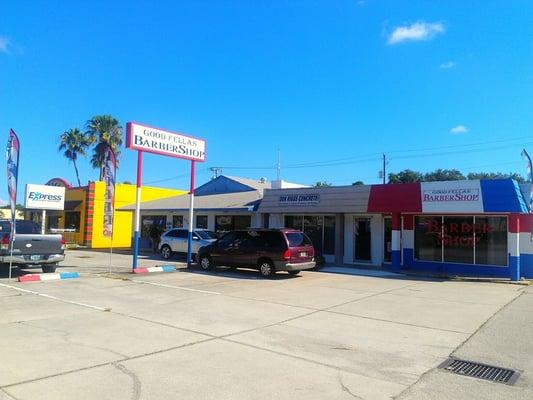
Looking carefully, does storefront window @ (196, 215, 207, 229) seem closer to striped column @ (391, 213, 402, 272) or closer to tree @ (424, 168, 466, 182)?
striped column @ (391, 213, 402, 272)

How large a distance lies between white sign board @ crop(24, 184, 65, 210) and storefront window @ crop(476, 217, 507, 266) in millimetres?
26037

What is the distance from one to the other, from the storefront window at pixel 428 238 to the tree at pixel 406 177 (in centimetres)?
5420

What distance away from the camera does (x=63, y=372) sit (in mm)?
6223

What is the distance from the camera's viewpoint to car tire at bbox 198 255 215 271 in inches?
811

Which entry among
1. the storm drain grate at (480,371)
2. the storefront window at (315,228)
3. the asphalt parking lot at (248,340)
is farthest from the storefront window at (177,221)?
the storm drain grate at (480,371)

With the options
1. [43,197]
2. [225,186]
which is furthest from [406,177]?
[43,197]

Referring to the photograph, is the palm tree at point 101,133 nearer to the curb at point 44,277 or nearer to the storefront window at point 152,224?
the storefront window at point 152,224

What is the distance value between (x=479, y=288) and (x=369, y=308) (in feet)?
21.7

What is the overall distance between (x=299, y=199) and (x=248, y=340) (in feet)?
56.0

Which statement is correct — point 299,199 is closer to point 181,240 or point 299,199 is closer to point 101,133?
point 181,240

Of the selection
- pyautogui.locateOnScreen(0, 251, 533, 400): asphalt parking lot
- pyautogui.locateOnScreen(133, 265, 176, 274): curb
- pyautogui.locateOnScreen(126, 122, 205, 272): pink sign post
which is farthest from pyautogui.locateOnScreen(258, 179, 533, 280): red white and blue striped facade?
pyautogui.locateOnScreen(133, 265, 176, 274): curb

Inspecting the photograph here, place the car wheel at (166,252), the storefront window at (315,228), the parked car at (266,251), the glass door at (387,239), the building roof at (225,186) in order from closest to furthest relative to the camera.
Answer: the parked car at (266,251) → the glass door at (387,239) → the storefront window at (315,228) → the car wheel at (166,252) → the building roof at (225,186)

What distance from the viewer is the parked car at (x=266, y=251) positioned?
59.6ft

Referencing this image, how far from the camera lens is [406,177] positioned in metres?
76.1
